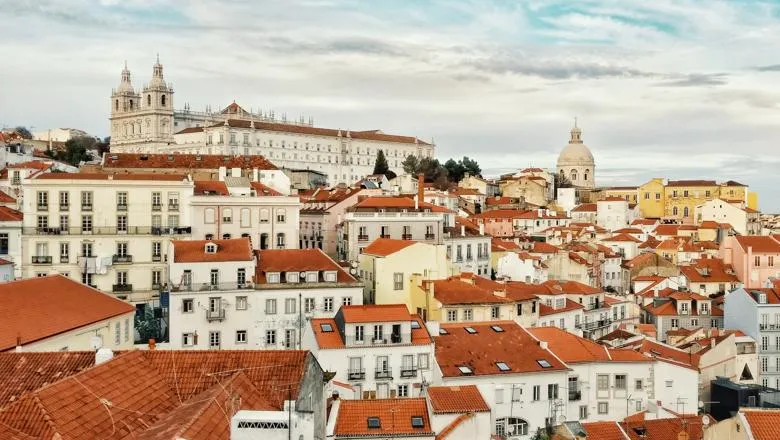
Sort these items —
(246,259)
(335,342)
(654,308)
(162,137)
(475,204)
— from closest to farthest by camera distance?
(335,342) < (246,259) < (654,308) < (475,204) < (162,137)

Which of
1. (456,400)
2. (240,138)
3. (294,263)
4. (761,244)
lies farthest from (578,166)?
(456,400)

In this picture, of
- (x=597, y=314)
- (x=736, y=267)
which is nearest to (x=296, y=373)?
(x=597, y=314)

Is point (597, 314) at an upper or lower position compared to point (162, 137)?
lower

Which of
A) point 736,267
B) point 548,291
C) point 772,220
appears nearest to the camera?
point 548,291

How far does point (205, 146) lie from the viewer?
14075 cm

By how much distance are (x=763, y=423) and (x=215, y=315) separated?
2601cm

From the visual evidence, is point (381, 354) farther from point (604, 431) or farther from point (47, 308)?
point (47, 308)

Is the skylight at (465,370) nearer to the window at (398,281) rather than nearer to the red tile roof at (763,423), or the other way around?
the red tile roof at (763,423)

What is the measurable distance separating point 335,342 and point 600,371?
12.0 meters

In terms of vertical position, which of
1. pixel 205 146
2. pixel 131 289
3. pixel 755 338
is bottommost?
pixel 755 338

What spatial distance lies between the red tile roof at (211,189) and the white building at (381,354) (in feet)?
75.6

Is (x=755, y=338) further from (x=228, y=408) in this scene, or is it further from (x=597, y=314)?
(x=228, y=408)

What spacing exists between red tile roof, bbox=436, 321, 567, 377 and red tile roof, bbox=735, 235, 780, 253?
39.5m

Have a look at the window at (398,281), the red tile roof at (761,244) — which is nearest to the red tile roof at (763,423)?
the window at (398,281)
